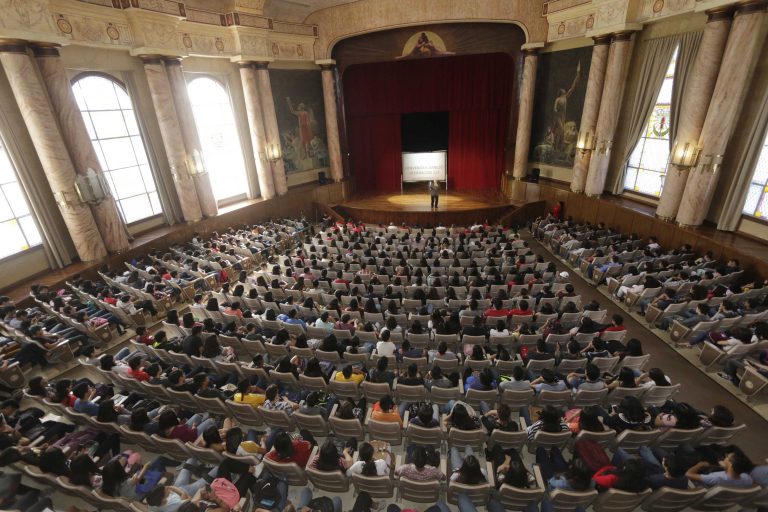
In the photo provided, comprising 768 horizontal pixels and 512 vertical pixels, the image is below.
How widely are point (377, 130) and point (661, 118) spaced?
42.2ft

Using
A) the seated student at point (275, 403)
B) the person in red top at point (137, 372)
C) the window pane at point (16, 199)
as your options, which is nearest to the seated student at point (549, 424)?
the seated student at point (275, 403)

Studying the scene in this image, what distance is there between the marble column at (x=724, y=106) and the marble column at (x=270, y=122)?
1539 centimetres

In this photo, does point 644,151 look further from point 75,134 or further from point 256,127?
point 75,134

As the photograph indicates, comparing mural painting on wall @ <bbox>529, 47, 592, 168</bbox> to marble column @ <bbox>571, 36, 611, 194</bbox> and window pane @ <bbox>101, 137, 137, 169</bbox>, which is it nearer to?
marble column @ <bbox>571, 36, 611, 194</bbox>

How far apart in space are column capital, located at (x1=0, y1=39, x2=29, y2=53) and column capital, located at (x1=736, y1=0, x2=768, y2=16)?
17.3 m

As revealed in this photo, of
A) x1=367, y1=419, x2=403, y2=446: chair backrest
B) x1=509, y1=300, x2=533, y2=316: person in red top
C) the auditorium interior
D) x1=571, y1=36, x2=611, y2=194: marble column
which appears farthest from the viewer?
x1=571, y1=36, x2=611, y2=194: marble column

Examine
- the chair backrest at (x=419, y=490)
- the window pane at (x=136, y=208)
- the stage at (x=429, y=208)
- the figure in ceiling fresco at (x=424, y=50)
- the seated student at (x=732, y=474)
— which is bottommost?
the stage at (x=429, y=208)

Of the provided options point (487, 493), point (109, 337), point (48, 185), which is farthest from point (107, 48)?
point (487, 493)

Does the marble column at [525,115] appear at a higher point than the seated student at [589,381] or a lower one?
higher

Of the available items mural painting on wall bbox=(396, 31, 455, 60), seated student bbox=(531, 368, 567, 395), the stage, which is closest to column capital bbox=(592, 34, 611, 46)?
mural painting on wall bbox=(396, 31, 455, 60)

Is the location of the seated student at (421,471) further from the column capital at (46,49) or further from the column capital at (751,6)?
the column capital at (46,49)

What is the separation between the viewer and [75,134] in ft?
34.7

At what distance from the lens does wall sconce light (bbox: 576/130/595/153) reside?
14.3m

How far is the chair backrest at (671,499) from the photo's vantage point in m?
3.68
